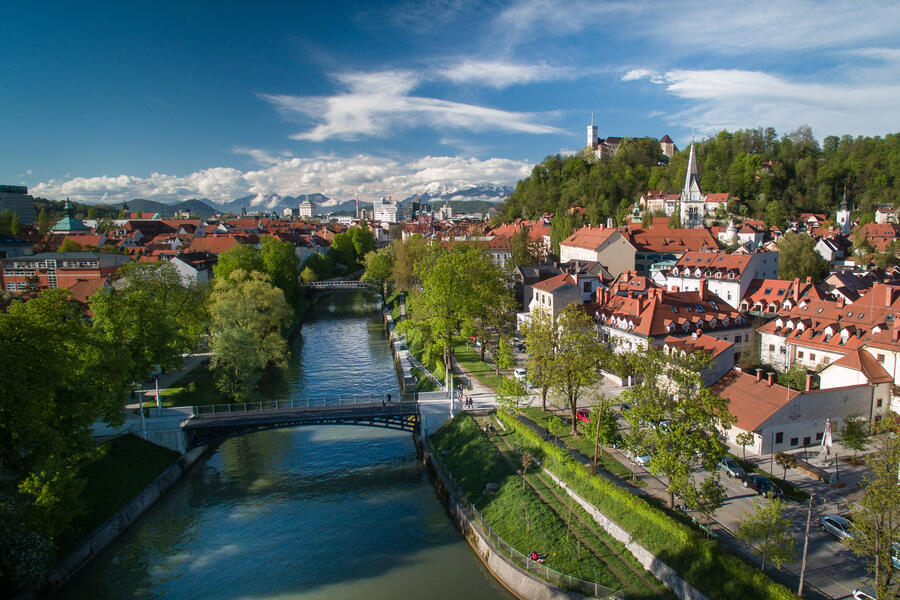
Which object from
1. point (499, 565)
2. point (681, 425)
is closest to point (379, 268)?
point (499, 565)

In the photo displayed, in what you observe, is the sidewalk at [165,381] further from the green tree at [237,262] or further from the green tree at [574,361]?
the green tree at [574,361]

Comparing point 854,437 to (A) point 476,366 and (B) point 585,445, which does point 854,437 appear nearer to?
(B) point 585,445

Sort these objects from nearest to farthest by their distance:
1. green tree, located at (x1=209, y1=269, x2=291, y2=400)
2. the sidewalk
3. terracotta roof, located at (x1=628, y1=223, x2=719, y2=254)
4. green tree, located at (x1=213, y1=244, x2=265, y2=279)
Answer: the sidewalk < green tree, located at (x1=209, y1=269, x2=291, y2=400) < green tree, located at (x1=213, y1=244, x2=265, y2=279) < terracotta roof, located at (x1=628, y1=223, x2=719, y2=254)

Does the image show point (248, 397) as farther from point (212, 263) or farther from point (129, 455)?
point (212, 263)

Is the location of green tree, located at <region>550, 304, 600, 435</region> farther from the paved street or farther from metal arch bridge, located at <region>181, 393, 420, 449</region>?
metal arch bridge, located at <region>181, 393, 420, 449</region>

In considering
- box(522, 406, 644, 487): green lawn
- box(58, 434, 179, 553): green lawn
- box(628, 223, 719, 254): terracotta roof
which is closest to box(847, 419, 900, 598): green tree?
box(522, 406, 644, 487): green lawn

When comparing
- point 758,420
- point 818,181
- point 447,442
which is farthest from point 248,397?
point 818,181
